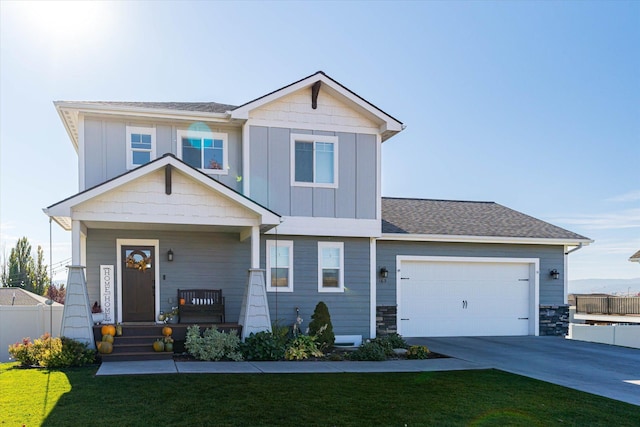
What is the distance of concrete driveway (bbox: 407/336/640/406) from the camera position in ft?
33.4

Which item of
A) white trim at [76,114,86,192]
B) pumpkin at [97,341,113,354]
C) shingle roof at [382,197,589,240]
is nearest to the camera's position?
pumpkin at [97,341,113,354]

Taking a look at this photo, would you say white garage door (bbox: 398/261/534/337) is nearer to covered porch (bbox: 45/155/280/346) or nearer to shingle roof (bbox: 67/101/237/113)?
covered porch (bbox: 45/155/280/346)

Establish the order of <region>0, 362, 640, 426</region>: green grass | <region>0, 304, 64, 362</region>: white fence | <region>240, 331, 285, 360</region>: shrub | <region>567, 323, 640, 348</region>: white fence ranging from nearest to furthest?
<region>0, 362, 640, 426</region>: green grass < <region>240, 331, 285, 360</region>: shrub < <region>0, 304, 64, 362</region>: white fence < <region>567, 323, 640, 348</region>: white fence

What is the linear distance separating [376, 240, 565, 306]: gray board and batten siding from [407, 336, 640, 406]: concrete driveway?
1392 millimetres

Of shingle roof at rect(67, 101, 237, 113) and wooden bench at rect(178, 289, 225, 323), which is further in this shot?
shingle roof at rect(67, 101, 237, 113)

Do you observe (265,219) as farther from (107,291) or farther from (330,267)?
(107,291)

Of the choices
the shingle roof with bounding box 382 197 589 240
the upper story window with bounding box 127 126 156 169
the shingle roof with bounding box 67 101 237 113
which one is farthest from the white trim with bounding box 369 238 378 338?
the upper story window with bounding box 127 126 156 169

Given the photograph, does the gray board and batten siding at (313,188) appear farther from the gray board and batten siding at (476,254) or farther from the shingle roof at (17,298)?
the shingle roof at (17,298)

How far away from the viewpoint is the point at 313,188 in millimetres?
14797

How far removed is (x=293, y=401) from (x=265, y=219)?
5264 millimetres

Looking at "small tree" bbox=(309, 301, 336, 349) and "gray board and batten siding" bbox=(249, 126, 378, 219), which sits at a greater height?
"gray board and batten siding" bbox=(249, 126, 378, 219)

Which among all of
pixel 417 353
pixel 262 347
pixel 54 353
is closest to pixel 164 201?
pixel 54 353

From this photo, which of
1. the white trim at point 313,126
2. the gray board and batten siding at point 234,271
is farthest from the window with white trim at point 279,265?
the white trim at point 313,126

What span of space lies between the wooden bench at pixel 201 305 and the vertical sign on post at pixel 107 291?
1641 mm
